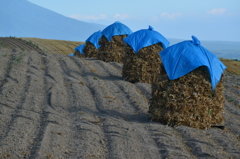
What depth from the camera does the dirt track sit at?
5.75m

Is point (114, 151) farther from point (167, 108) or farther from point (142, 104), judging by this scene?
point (142, 104)

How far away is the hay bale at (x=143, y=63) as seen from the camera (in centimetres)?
1281

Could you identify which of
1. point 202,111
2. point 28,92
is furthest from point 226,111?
point 28,92

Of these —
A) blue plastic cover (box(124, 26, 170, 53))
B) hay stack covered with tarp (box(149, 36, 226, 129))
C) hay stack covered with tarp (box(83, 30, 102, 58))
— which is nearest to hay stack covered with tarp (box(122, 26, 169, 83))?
blue plastic cover (box(124, 26, 170, 53))

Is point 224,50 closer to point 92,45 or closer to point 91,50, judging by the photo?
point 92,45

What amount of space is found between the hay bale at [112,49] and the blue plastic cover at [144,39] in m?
4.64

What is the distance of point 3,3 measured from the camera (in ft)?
562

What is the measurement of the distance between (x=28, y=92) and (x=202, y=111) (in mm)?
4799

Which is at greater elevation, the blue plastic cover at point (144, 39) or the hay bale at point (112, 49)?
the blue plastic cover at point (144, 39)

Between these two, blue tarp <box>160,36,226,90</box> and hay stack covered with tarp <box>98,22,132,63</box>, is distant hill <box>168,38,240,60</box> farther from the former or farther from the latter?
blue tarp <box>160,36,226,90</box>

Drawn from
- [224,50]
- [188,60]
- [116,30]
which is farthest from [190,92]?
[224,50]

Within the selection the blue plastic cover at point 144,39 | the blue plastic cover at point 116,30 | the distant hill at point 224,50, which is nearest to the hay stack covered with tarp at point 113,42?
the blue plastic cover at point 116,30

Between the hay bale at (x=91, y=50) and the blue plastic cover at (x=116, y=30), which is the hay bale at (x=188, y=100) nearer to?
the blue plastic cover at (x=116, y=30)

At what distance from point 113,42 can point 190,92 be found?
10.6 m
